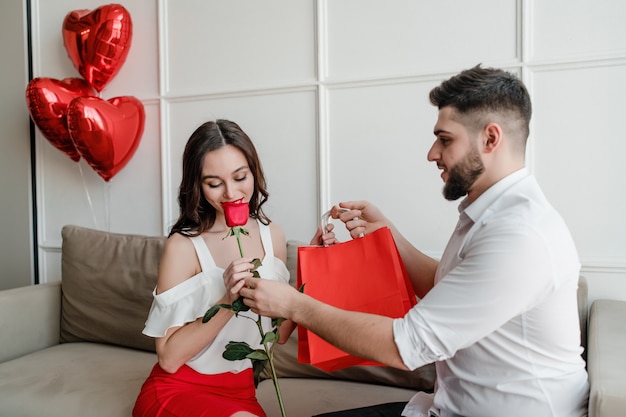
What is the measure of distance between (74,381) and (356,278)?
121 centimetres

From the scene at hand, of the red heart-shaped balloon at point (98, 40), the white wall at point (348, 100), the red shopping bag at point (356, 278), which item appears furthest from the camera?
the red heart-shaped balloon at point (98, 40)

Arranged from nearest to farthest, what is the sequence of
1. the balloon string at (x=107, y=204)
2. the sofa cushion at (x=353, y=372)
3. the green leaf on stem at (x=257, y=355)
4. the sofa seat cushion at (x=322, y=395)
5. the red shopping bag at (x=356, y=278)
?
the green leaf on stem at (x=257, y=355), the red shopping bag at (x=356, y=278), the sofa seat cushion at (x=322, y=395), the sofa cushion at (x=353, y=372), the balloon string at (x=107, y=204)

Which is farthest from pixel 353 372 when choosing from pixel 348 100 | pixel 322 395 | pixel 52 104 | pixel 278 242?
pixel 52 104

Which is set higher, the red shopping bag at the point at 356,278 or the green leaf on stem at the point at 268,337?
the red shopping bag at the point at 356,278

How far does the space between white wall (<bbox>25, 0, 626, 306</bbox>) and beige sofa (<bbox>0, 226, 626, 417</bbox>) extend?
360 millimetres

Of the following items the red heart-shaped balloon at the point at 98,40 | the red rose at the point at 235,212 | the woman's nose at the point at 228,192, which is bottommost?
the red rose at the point at 235,212

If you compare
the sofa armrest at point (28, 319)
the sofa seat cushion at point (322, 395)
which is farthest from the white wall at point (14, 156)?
the sofa seat cushion at point (322, 395)

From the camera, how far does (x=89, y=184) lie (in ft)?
9.31

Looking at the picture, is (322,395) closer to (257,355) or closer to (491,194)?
(257,355)

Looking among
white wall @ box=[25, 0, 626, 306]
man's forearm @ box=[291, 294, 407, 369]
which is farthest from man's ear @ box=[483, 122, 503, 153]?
white wall @ box=[25, 0, 626, 306]

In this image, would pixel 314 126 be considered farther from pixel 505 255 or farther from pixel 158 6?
pixel 505 255

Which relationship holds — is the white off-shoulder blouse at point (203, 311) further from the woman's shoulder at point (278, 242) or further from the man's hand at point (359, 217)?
the man's hand at point (359, 217)

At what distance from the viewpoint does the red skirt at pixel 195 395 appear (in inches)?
53.4

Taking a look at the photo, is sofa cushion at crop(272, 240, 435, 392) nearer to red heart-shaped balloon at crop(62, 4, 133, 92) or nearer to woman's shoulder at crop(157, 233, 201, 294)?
woman's shoulder at crop(157, 233, 201, 294)
